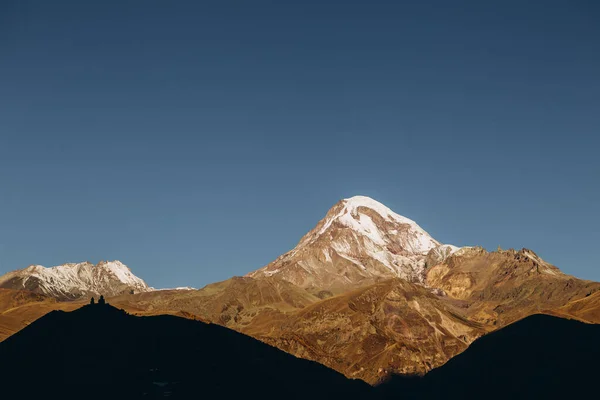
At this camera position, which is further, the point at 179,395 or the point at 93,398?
the point at 179,395

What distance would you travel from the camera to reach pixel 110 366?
194375 millimetres

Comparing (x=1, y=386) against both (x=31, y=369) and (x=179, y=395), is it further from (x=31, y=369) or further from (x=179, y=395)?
(x=179, y=395)

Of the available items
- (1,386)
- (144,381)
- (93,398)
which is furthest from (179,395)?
(1,386)

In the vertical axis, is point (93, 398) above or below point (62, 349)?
below

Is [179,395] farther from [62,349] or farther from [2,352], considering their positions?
[2,352]

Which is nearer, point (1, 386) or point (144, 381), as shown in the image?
point (1, 386)

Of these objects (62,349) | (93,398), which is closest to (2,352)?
(62,349)

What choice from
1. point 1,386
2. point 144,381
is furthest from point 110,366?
point 1,386

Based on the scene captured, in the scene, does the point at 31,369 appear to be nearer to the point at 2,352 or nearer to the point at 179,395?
the point at 2,352

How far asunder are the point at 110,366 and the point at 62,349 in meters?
12.4

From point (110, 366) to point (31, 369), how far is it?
716 inches

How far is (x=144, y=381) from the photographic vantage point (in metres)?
195

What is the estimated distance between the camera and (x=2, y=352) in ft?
650

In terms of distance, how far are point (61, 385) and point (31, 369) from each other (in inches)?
423
